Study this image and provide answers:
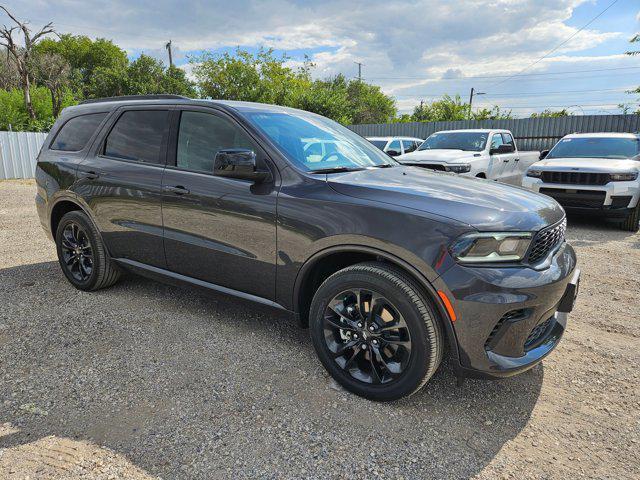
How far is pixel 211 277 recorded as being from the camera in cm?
332

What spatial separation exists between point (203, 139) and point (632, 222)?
769 centimetres

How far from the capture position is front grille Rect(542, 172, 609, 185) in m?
7.28

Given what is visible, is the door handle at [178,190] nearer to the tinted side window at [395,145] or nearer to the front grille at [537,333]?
the front grille at [537,333]

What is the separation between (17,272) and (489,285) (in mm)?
5167

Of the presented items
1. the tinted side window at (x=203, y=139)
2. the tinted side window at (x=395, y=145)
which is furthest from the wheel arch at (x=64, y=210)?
the tinted side window at (x=395, y=145)

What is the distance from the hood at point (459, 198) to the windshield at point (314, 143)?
24 centimetres

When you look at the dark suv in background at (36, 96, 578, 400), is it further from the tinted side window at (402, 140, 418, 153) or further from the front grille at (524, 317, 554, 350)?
the tinted side window at (402, 140, 418, 153)

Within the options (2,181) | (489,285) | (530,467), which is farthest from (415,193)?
(2,181)

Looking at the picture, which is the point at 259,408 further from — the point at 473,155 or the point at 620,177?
the point at 473,155

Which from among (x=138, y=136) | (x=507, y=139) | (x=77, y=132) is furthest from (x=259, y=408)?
(x=507, y=139)

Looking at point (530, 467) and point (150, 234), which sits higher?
point (150, 234)

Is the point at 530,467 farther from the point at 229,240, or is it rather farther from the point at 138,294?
the point at 138,294

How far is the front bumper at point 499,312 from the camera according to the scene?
7.35ft

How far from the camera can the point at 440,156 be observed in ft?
28.5
